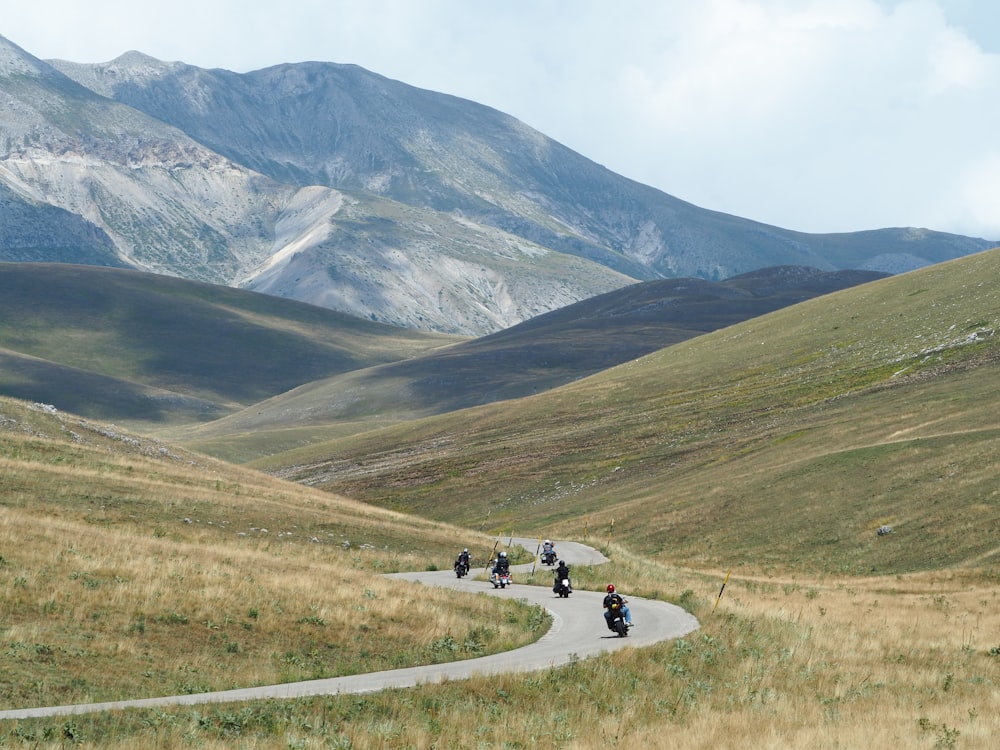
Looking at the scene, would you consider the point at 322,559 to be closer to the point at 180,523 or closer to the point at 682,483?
the point at 180,523

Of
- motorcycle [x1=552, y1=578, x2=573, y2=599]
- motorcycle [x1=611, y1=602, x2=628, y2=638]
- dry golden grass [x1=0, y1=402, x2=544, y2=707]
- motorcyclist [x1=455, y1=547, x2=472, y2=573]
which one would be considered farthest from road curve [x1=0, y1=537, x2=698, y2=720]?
dry golden grass [x1=0, y1=402, x2=544, y2=707]

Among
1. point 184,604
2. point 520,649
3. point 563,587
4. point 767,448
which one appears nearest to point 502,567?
point 563,587

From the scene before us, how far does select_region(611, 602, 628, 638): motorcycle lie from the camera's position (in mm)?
29141

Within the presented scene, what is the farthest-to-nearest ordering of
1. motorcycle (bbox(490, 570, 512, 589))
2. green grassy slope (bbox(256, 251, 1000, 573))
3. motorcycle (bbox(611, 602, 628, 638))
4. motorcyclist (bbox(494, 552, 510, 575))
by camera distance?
green grassy slope (bbox(256, 251, 1000, 573)) < motorcycle (bbox(490, 570, 512, 589)) < motorcyclist (bbox(494, 552, 510, 575)) < motorcycle (bbox(611, 602, 628, 638))

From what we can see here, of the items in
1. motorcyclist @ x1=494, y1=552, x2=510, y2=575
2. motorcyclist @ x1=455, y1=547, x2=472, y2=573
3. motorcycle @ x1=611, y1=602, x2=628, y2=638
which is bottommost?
motorcyclist @ x1=455, y1=547, x2=472, y2=573

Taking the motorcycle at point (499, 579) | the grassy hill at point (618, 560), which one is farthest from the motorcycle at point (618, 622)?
the motorcycle at point (499, 579)

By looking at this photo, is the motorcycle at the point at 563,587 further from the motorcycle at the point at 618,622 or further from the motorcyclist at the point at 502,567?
the motorcycle at the point at 618,622

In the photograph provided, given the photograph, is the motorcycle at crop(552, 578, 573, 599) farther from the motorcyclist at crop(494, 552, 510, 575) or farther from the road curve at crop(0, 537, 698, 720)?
the motorcyclist at crop(494, 552, 510, 575)

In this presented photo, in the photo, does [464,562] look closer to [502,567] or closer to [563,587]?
[502,567]

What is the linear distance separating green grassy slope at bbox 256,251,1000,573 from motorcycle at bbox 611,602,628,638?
23.8 metres

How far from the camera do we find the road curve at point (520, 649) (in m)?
19.2

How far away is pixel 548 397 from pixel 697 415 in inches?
1331

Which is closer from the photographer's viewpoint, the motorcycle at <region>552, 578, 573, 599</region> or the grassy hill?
the grassy hill

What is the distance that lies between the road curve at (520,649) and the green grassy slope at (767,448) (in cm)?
1839
